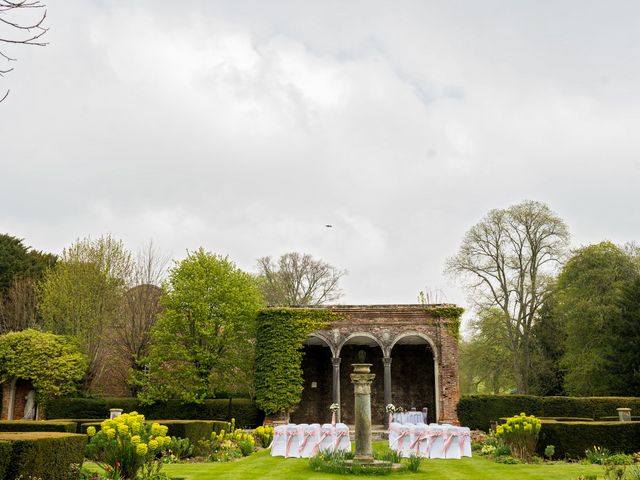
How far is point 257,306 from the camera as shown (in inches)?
1052

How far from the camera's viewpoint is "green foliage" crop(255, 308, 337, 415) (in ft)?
82.9

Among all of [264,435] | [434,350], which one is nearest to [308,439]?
[264,435]

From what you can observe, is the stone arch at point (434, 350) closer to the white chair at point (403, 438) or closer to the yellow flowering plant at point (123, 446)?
the white chair at point (403, 438)

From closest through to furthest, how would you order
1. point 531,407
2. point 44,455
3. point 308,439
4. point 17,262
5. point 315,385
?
point 44,455, point 308,439, point 531,407, point 315,385, point 17,262

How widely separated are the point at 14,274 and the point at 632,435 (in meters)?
30.9

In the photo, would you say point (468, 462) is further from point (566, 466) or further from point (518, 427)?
point (566, 466)

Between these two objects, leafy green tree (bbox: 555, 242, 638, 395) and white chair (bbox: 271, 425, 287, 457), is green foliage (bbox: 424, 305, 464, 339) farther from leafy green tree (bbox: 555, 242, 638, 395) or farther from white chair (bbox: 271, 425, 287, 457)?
white chair (bbox: 271, 425, 287, 457)

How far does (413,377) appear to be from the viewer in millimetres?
29375

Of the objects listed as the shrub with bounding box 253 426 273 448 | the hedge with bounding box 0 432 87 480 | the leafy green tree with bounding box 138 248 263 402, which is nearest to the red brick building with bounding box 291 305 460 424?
the leafy green tree with bounding box 138 248 263 402

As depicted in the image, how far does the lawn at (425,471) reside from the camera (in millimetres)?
11641

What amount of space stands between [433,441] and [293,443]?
12.5 ft

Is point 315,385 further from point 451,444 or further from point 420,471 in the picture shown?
point 420,471

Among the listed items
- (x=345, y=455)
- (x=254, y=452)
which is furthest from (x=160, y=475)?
(x=254, y=452)

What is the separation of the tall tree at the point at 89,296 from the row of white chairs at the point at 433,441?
15.9 meters
